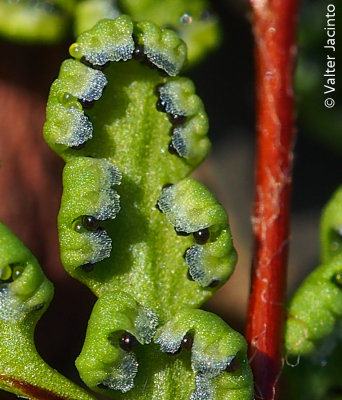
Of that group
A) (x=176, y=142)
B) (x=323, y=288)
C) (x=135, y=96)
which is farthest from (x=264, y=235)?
(x=135, y=96)

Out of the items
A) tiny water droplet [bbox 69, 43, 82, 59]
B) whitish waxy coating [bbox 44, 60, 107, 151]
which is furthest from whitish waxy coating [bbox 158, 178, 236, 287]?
tiny water droplet [bbox 69, 43, 82, 59]

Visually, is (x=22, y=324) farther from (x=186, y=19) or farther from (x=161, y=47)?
(x=186, y=19)

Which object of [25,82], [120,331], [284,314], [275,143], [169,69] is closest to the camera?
[120,331]

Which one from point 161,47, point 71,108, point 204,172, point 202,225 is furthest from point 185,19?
point 204,172

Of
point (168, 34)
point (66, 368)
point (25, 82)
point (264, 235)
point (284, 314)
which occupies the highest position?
point (168, 34)

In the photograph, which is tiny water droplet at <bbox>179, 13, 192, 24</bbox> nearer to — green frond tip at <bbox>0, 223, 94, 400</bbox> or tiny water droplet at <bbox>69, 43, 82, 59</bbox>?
tiny water droplet at <bbox>69, 43, 82, 59</bbox>

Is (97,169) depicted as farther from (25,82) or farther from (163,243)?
(25,82)

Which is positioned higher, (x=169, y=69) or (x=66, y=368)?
(x=169, y=69)
